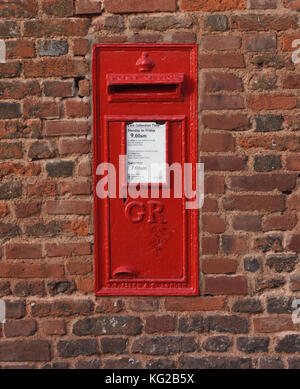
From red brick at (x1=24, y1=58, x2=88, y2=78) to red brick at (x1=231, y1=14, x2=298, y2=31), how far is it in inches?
32.4

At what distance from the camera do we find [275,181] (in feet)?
7.11

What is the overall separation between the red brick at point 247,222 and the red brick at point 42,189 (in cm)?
98

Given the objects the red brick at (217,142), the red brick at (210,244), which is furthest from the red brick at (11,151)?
the red brick at (210,244)

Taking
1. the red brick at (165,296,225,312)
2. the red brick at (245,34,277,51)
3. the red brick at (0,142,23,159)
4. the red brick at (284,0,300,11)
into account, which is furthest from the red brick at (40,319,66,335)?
the red brick at (284,0,300,11)

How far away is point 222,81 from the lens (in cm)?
214

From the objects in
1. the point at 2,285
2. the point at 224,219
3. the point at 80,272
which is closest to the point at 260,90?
the point at 224,219

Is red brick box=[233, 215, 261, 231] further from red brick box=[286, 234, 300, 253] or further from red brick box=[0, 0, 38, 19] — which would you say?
red brick box=[0, 0, 38, 19]

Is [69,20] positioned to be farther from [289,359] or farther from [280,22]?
[289,359]

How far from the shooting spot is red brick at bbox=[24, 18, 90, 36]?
84.3 inches

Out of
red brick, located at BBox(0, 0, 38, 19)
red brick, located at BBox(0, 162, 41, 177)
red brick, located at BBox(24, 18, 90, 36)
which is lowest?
red brick, located at BBox(0, 162, 41, 177)

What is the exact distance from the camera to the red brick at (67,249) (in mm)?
2199

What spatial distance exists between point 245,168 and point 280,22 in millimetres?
776

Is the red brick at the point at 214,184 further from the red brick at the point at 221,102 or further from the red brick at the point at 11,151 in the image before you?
the red brick at the point at 11,151

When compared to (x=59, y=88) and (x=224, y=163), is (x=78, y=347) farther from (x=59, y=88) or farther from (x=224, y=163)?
(x=59, y=88)
